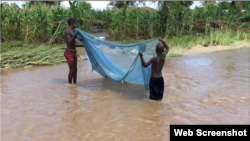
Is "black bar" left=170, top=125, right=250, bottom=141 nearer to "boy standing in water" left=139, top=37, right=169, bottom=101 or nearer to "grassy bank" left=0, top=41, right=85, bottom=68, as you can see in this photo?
"boy standing in water" left=139, top=37, right=169, bottom=101

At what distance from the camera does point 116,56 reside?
17.0 ft

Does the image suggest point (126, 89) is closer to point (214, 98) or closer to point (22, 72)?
point (214, 98)

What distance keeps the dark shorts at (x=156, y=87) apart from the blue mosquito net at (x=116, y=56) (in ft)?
1.36

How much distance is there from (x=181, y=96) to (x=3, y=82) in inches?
163

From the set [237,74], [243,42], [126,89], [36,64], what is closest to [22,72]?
[36,64]

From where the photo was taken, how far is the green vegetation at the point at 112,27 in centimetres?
824

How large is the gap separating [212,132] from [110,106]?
1772 millimetres

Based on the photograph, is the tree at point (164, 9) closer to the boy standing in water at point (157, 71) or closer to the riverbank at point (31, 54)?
the riverbank at point (31, 54)

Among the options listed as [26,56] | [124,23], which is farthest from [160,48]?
[124,23]

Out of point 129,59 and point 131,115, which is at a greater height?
point 129,59

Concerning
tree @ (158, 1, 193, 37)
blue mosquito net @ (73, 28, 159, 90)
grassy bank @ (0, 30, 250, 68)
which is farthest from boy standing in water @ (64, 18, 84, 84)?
tree @ (158, 1, 193, 37)

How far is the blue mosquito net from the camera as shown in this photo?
181 inches

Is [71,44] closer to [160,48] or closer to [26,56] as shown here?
[160,48]

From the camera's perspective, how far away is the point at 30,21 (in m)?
10.2
